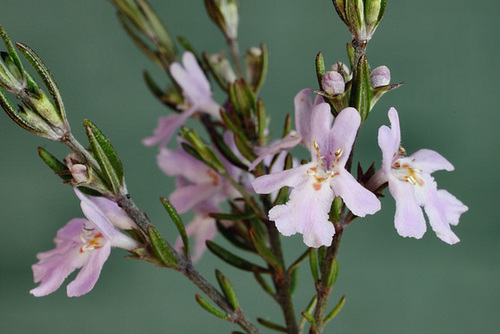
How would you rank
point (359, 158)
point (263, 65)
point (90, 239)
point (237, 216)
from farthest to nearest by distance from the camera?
1. point (359, 158)
2. point (263, 65)
3. point (237, 216)
4. point (90, 239)

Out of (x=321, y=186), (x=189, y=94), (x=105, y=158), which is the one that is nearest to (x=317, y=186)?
(x=321, y=186)

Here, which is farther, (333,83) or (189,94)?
(189,94)

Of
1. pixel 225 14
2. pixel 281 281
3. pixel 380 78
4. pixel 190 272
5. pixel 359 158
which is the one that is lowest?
pixel 359 158

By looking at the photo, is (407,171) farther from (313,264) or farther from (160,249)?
(160,249)

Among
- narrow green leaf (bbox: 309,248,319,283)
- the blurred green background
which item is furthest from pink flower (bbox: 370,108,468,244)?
the blurred green background

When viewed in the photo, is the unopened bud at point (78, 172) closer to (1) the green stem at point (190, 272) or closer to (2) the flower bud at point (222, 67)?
(1) the green stem at point (190, 272)

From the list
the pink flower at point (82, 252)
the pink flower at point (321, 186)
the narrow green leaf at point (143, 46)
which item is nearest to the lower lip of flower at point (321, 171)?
the pink flower at point (321, 186)

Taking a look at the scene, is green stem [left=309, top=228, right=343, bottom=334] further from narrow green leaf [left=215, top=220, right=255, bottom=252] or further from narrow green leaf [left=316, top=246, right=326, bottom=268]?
narrow green leaf [left=215, top=220, right=255, bottom=252]
